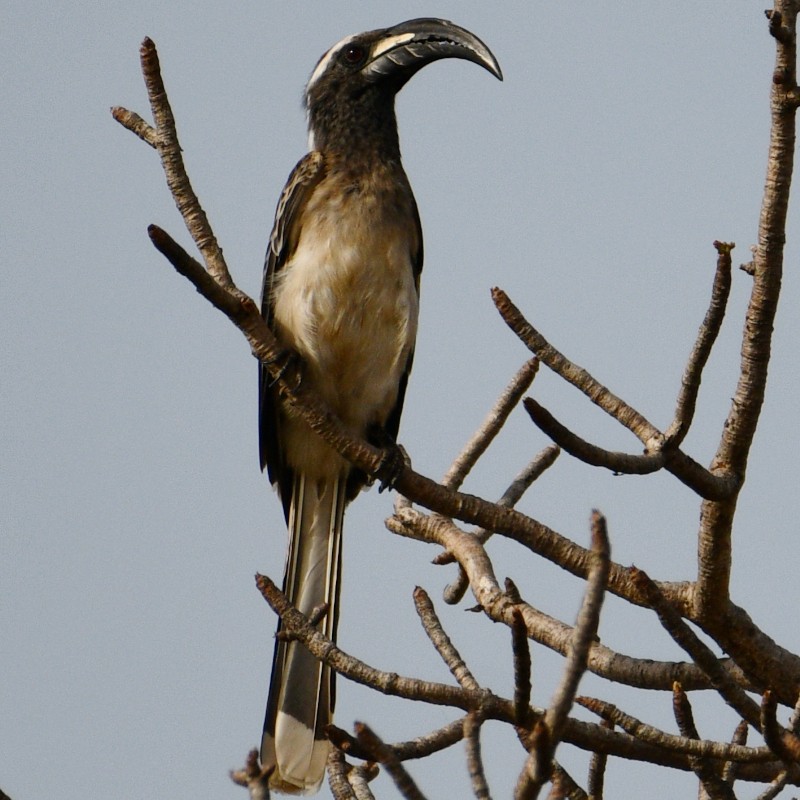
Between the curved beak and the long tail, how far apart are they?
1.58m

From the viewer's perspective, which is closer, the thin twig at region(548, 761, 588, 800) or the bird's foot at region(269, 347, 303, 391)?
the thin twig at region(548, 761, 588, 800)

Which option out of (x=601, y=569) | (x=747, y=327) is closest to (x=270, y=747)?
(x=747, y=327)

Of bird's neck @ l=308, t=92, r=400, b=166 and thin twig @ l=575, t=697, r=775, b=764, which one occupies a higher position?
bird's neck @ l=308, t=92, r=400, b=166

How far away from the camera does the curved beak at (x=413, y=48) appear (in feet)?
15.6

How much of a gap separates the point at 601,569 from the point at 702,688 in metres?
1.41

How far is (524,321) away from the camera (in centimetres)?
283

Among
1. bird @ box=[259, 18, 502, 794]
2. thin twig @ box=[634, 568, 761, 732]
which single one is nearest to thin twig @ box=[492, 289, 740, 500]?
thin twig @ box=[634, 568, 761, 732]

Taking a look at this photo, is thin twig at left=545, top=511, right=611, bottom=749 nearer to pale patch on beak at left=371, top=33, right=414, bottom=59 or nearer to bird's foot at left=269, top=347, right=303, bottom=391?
bird's foot at left=269, top=347, right=303, bottom=391

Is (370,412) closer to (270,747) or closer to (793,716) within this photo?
(270,747)

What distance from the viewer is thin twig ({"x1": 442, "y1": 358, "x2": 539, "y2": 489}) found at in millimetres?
3646

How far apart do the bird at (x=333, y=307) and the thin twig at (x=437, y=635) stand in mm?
937

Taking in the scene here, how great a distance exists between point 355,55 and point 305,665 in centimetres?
238

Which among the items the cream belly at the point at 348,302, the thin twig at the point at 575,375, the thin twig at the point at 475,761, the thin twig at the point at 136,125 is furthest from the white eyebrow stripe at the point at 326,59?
the thin twig at the point at 475,761

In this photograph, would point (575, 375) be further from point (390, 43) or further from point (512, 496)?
point (390, 43)
